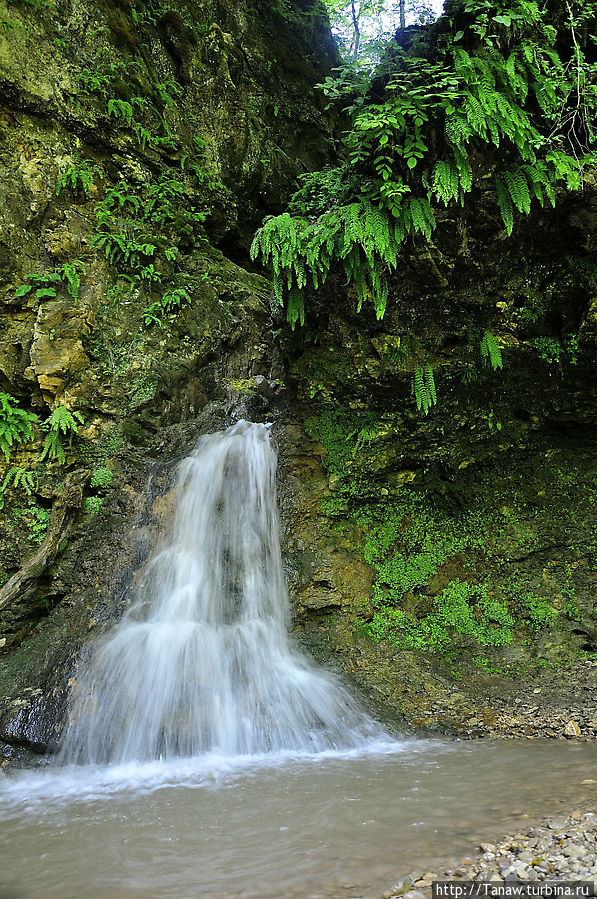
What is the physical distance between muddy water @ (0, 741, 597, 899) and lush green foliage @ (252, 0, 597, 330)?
3688mm

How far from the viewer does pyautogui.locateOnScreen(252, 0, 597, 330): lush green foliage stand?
454 cm

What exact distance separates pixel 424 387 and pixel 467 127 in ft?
7.81

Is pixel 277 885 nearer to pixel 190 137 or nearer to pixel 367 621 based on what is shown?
pixel 367 621

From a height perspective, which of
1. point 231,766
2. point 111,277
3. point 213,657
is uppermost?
point 111,277

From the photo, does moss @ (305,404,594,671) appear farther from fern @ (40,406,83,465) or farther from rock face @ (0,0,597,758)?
fern @ (40,406,83,465)

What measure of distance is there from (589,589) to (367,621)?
2402mm

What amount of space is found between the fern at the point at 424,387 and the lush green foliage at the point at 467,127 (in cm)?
66

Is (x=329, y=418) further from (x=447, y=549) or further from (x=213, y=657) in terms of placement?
(x=213, y=657)

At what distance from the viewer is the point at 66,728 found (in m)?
4.27

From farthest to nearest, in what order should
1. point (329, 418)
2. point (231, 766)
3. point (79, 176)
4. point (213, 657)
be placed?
1. point (79, 176)
2. point (329, 418)
3. point (213, 657)
4. point (231, 766)

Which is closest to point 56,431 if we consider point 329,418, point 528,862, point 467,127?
point 329,418

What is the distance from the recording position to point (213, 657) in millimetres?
4770

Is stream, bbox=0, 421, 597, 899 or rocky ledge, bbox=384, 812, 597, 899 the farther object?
stream, bbox=0, 421, 597, 899

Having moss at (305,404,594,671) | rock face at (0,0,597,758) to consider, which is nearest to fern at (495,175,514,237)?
rock face at (0,0,597,758)
